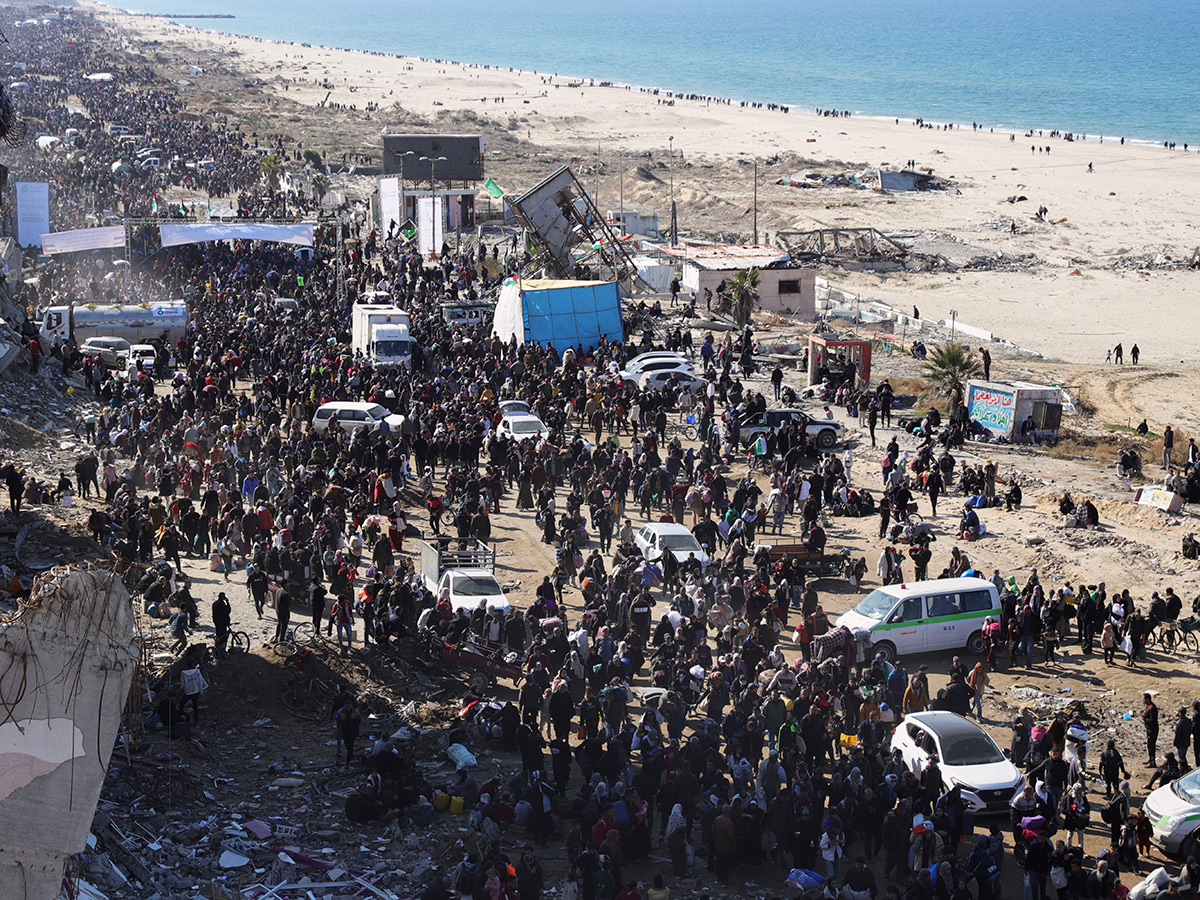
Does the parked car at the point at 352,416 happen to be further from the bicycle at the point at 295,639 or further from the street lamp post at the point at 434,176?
the street lamp post at the point at 434,176

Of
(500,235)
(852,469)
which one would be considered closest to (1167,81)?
(500,235)

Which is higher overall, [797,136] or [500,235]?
[797,136]

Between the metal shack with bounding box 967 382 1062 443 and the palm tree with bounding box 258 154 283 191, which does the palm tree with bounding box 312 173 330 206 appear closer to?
the palm tree with bounding box 258 154 283 191

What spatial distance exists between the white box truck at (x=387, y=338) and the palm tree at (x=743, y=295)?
14058mm

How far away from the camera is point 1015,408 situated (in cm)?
3325

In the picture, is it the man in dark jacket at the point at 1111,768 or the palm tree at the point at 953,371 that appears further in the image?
the palm tree at the point at 953,371

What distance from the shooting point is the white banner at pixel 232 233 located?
48.3 m

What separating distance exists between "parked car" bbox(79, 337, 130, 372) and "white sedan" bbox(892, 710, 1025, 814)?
28758 mm

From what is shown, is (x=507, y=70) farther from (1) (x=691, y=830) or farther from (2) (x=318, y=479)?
(1) (x=691, y=830)

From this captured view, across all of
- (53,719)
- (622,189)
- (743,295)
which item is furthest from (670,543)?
(622,189)

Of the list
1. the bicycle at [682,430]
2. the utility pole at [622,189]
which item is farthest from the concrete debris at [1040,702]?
the utility pole at [622,189]

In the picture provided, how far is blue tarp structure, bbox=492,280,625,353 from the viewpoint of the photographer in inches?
1526

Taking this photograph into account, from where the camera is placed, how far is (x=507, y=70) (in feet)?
591

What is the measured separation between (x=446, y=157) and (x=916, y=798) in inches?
2157
